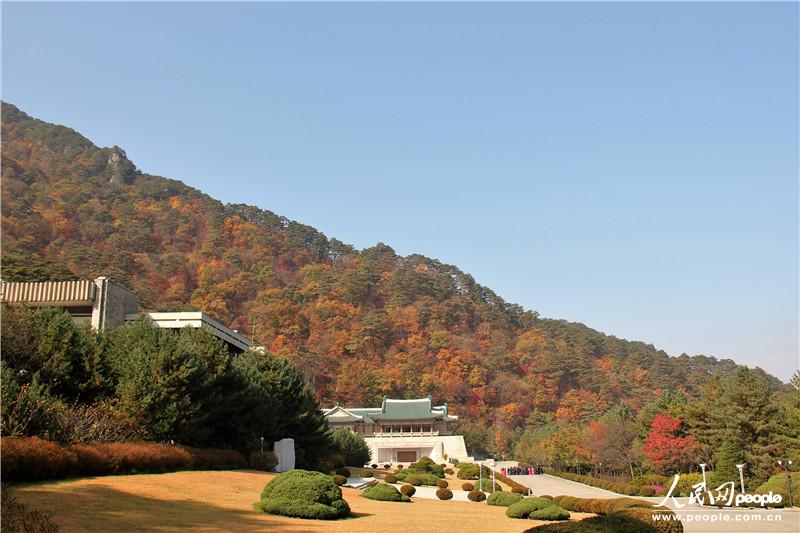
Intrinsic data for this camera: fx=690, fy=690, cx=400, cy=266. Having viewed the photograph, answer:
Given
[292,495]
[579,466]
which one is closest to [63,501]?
[292,495]

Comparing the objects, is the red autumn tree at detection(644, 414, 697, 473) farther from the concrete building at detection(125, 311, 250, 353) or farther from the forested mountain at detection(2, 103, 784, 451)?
the forested mountain at detection(2, 103, 784, 451)

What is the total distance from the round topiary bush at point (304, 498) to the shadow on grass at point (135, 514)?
36 centimetres

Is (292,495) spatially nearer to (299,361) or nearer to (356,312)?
(299,361)

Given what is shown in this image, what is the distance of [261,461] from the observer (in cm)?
3550

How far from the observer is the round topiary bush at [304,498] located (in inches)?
810

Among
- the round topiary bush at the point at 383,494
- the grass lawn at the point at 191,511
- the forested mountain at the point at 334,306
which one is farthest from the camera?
the forested mountain at the point at 334,306

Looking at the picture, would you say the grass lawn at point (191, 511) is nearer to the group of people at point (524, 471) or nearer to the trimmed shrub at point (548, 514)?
the trimmed shrub at point (548, 514)

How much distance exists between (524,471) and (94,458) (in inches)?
2421

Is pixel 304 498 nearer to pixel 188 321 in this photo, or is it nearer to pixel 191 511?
pixel 191 511

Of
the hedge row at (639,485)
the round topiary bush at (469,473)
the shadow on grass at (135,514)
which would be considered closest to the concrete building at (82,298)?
the shadow on grass at (135,514)

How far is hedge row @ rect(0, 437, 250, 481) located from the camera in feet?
63.5

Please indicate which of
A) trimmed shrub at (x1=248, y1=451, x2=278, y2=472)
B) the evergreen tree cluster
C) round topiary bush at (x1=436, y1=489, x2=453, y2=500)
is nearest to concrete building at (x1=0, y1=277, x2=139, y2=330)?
the evergreen tree cluster

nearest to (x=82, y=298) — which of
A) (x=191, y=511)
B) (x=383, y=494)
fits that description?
(x=383, y=494)

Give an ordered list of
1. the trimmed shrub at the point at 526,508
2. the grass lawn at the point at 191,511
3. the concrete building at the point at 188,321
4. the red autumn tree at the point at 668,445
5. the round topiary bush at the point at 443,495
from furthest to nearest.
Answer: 1. the red autumn tree at the point at 668,445
2. the concrete building at the point at 188,321
3. the round topiary bush at the point at 443,495
4. the trimmed shrub at the point at 526,508
5. the grass lawn at the point at 191,511
